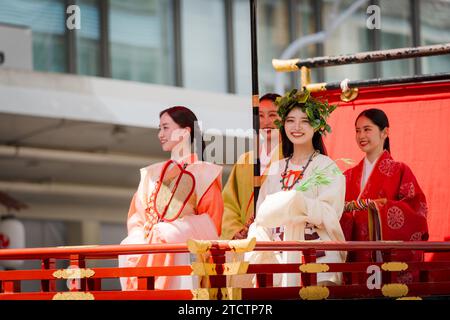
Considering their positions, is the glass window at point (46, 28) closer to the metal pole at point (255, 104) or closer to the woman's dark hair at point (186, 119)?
the woman's dark hair at point (186, 119)

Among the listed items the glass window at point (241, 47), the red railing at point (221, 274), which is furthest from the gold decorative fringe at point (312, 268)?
the glass window at point (241, 47)

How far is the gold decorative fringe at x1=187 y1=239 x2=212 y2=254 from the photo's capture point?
A: 7.03 m

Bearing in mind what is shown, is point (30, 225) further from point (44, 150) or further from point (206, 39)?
point (206, 39)

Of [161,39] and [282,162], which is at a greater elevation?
[161,39]

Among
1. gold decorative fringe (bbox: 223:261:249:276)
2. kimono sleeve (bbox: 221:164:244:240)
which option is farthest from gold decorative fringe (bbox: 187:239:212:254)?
kimono sleeve (bbox: 221:164:244:240)

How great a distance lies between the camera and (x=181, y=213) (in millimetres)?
8438

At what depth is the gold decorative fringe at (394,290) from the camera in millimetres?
7543

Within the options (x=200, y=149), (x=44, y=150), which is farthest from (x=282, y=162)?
(x=44, y=150)

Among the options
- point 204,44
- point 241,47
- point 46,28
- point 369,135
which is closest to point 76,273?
point 369,135

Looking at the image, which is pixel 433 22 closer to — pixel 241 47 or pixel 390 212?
pixel 241 47

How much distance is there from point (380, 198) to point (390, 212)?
18 centimetres

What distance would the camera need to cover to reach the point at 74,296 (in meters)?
7.43
